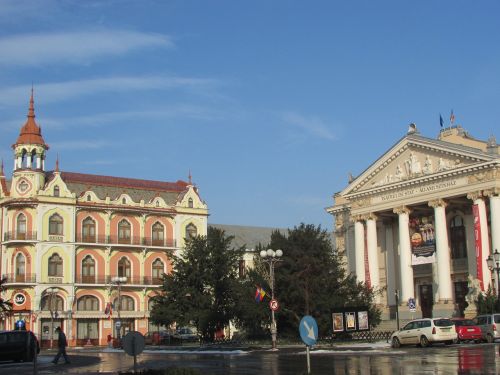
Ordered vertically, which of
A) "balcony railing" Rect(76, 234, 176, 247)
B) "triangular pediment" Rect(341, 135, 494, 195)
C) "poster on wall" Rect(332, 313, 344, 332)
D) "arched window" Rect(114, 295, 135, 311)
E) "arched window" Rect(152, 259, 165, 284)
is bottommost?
"poster on wall" Rect(332, 313, 344, 332)

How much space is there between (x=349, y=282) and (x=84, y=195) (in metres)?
36.1

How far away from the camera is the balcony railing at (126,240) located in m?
75.7

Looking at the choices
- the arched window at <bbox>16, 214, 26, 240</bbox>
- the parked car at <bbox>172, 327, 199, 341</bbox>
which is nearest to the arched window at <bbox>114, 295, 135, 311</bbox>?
the parked car at <bbox>172, 327, 199, 341</bbox>

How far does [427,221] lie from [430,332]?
90.4ft

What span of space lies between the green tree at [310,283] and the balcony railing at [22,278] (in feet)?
101

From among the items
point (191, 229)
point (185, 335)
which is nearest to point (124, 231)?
point (191, 229)

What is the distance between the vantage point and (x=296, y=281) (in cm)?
4784

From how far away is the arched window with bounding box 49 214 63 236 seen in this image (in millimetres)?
73644

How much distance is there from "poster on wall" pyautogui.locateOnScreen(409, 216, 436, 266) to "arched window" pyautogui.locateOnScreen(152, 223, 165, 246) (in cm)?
2929

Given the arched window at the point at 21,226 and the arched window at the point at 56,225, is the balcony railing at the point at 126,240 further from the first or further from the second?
the arched window at the point at 21,226

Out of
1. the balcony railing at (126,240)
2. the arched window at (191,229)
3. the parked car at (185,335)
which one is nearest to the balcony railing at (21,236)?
the balcony railing at (126,240)

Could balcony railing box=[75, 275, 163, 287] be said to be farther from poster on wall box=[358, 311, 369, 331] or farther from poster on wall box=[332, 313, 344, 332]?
poster on wall box=[358, 311, 369, 331]

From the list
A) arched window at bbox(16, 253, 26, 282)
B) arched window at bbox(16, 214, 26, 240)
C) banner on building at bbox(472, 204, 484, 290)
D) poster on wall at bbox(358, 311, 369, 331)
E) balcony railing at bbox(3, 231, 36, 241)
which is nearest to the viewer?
poster on wall at bbox(358, 311, 369, 331)

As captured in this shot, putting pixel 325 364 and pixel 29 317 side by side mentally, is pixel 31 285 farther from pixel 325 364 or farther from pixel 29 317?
pixel 325 364
